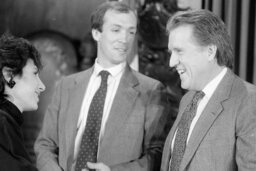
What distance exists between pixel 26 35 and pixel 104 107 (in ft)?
3.88

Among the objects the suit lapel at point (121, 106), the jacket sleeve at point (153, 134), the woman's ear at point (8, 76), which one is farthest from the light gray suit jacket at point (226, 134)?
the woman's ear at point (8, 76)

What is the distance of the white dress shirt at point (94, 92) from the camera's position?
2670 mm

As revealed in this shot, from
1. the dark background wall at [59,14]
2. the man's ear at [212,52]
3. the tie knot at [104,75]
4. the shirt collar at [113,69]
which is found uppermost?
the dark background wall at [59,14]

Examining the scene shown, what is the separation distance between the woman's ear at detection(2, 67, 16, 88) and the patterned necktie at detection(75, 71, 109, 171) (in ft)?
2.15

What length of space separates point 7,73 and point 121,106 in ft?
2.58

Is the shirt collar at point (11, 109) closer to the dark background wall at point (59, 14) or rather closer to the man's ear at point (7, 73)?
the man's ear at point (7, 73)

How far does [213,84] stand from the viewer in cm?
219

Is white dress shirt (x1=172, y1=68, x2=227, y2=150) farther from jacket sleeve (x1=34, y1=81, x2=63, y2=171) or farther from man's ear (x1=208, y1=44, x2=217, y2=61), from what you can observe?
jacket sleeve (x1=34, y1=81, x2=63, y2=171)

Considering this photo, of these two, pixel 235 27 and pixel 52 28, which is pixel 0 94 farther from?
pixel 235 27

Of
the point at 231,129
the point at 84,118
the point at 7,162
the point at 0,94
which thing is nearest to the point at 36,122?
the point at 84,118

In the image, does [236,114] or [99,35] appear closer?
[236,114]

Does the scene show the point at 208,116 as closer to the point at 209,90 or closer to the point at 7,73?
the point at 209,90

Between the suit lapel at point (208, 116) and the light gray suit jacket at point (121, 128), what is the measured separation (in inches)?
19.6

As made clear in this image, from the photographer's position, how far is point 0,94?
2.10m
